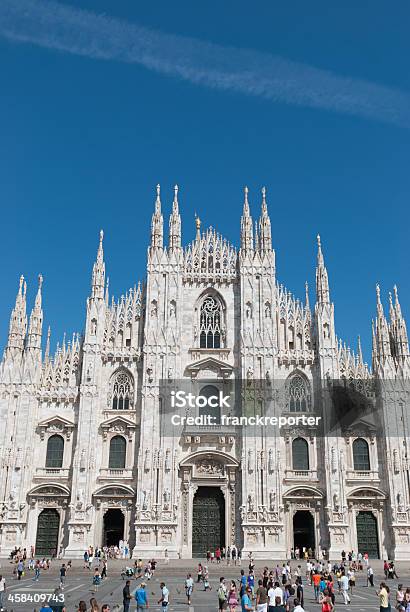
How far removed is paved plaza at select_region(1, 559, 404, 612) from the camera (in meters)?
25.2

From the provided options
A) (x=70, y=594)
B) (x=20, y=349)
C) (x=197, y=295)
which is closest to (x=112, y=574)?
(x=70, y=594)

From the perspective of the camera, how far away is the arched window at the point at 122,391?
1799 inches

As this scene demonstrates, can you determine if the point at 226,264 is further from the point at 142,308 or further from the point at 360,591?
the point at 360,591

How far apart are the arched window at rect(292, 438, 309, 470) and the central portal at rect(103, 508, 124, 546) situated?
1213 centimetres

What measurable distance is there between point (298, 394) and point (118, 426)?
498 inches

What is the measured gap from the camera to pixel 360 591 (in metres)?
31.7

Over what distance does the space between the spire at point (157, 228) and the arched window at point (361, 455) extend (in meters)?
→ 19.8

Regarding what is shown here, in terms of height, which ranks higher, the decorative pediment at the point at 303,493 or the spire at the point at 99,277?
the spire at the point at 99,277

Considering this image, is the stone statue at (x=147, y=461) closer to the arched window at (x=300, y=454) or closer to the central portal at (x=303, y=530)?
the arched window at (x=300, y=454)

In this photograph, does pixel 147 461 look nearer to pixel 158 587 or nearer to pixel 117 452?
pixel 117 452

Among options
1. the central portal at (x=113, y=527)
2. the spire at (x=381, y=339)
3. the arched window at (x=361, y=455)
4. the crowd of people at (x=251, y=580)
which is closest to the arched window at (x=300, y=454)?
the arched window at (x=361, y=455)

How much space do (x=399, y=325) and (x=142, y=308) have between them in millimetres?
18568

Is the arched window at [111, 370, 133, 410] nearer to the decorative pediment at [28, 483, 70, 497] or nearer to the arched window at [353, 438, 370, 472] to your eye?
the decorative pediment at [28, 483, 70, 497]

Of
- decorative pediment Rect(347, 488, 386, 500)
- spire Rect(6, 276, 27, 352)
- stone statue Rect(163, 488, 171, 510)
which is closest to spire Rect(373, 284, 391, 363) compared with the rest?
decorative pediment Rect(347, 488, 386, 500)
